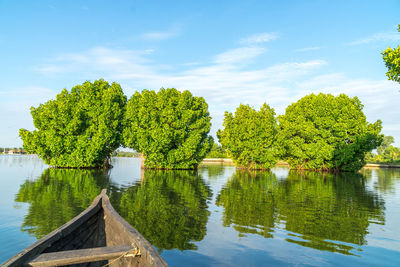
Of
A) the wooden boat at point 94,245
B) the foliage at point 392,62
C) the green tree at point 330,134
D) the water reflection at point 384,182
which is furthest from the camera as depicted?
the green tree at point 330,134

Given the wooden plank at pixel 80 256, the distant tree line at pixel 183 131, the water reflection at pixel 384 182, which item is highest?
Answer: the distant tree line at pixel 183 131

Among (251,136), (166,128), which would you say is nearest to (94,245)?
(166,128)

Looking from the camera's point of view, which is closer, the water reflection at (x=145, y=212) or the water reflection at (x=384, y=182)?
the water reflection at (x=145, y=212)

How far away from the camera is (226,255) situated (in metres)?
8.05

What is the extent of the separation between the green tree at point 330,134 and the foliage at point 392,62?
35.8 meters

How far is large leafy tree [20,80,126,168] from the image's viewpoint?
40.7 m

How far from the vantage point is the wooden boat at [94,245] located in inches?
172

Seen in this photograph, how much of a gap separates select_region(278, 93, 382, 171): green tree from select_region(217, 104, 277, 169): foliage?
417 centimetres

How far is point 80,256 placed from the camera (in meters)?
4.59

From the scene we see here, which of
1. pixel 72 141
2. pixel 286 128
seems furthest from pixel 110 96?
pixel 286 128

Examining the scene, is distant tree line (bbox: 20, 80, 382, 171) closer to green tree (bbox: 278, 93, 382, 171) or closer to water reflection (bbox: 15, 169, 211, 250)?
green tree (bbox: 278, 93, 382, 171)

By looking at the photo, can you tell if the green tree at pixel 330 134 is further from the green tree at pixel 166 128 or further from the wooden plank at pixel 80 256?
the wooden plank at pixel 80 256

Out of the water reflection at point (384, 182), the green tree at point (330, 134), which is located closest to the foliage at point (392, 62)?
the water reflection at point (384, 182)

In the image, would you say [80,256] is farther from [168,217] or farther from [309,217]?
[309,217]
